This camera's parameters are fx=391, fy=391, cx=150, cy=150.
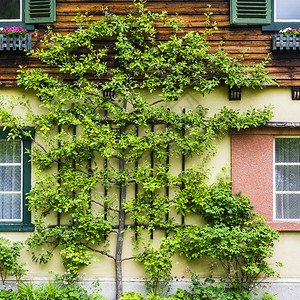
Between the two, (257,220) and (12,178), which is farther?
(12,178)

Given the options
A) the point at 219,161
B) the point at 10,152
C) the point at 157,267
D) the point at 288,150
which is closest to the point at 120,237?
the point at 157,267

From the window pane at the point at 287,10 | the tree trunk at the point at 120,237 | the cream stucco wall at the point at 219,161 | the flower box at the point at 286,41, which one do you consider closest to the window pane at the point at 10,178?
the cream stucco wall at the point at 219,161

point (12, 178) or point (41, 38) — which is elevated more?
point (41, 38)

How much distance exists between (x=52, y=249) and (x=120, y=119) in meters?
2.39

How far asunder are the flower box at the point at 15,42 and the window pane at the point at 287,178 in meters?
4.61

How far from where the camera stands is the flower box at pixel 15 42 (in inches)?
249

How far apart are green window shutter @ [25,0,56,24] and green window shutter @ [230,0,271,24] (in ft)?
9.63

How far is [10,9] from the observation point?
666 cm

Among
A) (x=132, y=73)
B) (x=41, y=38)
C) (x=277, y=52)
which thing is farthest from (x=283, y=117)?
(x=41, y=38)

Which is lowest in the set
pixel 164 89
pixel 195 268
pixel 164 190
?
pixel 195 268

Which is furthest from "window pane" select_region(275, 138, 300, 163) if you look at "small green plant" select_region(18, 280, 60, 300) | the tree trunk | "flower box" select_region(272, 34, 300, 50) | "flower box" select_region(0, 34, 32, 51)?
"flower box" select_region(0, 34, 32, 51)

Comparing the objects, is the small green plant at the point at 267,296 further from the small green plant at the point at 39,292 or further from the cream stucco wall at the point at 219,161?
the small green plant at the point at 39,292

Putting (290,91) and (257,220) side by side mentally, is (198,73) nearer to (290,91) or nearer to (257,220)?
(290,91)

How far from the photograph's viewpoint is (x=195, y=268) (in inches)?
251
